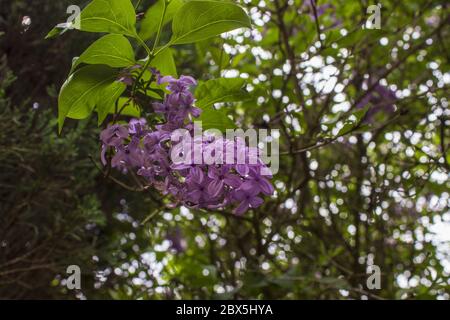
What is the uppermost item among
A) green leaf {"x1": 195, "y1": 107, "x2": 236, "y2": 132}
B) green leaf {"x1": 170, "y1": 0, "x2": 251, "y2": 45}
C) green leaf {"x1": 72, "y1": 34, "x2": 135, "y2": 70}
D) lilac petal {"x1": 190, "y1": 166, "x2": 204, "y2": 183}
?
green leaf {"x1": 170, "y1": 0, "x2": 251, "y2": 45}

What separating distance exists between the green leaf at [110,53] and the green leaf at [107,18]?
0.06ft

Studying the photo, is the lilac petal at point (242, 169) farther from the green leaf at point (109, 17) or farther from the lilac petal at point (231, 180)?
the green leaf at point (109, 17)

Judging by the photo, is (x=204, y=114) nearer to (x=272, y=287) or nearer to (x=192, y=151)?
(x=192, y=151)

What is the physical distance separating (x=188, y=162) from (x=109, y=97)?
0.23m

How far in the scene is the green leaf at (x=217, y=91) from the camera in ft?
3.12

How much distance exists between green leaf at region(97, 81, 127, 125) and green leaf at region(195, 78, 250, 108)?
0.42ft

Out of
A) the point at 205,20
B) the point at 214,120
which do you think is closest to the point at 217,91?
the point at 214,120

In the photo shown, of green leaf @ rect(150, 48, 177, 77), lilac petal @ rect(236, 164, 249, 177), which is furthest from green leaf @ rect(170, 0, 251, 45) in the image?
lilac petal @ rect(236, 164, 249, 177)

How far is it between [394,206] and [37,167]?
53.1 inches

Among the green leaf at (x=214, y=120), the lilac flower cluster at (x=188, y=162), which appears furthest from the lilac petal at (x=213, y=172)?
the green leaf at (x=214, y=120)

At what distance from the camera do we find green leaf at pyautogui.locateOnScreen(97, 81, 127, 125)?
0.92 metres

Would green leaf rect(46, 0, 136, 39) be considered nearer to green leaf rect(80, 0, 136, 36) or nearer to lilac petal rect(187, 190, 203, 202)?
green leaf rect(80, 0, 136, 36)

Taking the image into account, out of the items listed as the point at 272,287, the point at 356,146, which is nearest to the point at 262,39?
the point at 356,146

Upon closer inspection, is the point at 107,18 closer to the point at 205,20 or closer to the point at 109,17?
the point at 109,17
